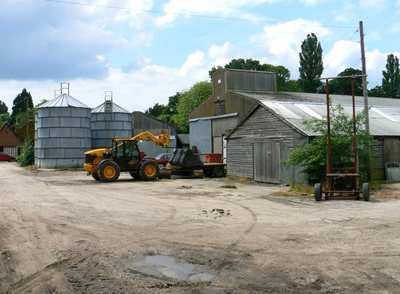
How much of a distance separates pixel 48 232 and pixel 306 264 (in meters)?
5.47

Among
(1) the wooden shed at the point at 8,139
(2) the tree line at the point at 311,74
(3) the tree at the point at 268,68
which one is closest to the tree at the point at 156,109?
(2) the tree line at the point at 311,74

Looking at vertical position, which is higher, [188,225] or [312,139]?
[312,139]

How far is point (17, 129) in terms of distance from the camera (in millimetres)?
77688

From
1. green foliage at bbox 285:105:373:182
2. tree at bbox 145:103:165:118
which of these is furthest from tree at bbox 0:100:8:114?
green foliage at bbox 285:105:373:182

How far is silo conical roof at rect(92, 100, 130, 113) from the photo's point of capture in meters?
42.6

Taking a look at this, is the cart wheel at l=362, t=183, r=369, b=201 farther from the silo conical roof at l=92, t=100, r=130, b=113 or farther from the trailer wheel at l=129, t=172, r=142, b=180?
the silo conical roof at l=92, t=100, r=130, b=113

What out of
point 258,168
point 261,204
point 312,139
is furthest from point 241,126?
point 261,204

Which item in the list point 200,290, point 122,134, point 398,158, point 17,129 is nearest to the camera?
point 200,290

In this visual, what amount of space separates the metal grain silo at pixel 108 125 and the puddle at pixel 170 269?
36017mm

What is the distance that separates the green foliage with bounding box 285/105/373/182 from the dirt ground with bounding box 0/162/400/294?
141 inches

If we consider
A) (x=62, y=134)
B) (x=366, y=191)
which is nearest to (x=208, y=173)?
(x=366, y=191)

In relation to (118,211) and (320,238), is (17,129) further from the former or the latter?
(320,238)

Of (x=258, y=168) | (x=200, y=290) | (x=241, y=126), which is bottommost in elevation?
(x=200, y=290)

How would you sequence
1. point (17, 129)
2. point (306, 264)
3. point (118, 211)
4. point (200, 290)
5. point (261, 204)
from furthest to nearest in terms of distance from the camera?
point (17, 129)
point (261, 204)
point (118, 211)
point (306, 264)
point (200, 290)
